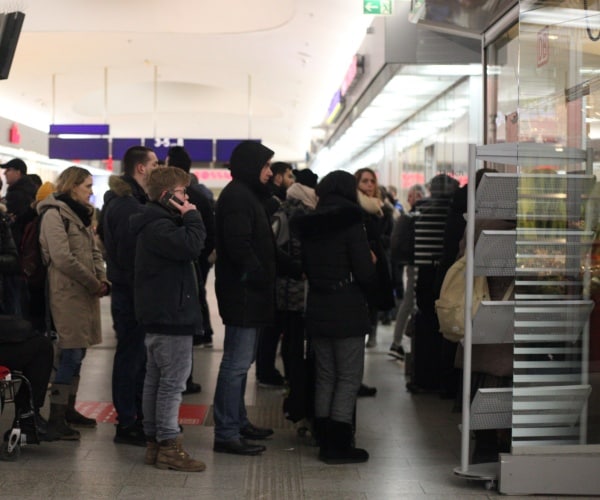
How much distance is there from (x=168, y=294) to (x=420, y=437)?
1870 mm

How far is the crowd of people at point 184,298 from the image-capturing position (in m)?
4.81

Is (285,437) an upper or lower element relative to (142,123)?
lower

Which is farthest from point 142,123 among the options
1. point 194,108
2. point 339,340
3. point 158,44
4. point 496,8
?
point 339,340

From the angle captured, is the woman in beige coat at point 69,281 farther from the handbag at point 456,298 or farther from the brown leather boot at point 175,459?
the handbag at point 456,298

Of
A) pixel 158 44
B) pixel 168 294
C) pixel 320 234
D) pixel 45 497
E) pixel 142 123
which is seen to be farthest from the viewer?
pixel 142 123

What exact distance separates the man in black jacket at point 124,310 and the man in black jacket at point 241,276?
0.52 meters

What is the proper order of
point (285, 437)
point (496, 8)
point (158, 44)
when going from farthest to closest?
1. point (158, 44)
2. point (496, 8)
3. point (285, 437)

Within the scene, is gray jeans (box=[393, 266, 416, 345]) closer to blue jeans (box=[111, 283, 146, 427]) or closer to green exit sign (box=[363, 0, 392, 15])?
green exit sign (box=[363, 0, 392, 15])

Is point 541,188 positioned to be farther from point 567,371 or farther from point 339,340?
point 339,340

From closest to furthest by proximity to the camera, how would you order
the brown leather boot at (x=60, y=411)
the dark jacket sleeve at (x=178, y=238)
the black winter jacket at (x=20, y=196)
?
the dark jacket sleeve at (x=178, y=238), the brown leather boot at (x=60, y=411), the black winter jacket at (x=20, y=196)

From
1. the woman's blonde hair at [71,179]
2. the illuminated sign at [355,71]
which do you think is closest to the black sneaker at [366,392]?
the woman's blonde hair at [71,179]

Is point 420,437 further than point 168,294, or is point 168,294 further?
point 420,437

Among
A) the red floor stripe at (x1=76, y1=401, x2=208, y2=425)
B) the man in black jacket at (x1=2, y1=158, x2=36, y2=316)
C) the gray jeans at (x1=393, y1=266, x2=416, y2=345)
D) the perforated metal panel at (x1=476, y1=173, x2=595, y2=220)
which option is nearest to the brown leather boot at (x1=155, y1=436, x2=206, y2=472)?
the red floor stripe at (x1=76, y1=401, x2=208, y2=425)

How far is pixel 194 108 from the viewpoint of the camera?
26.8 metres
